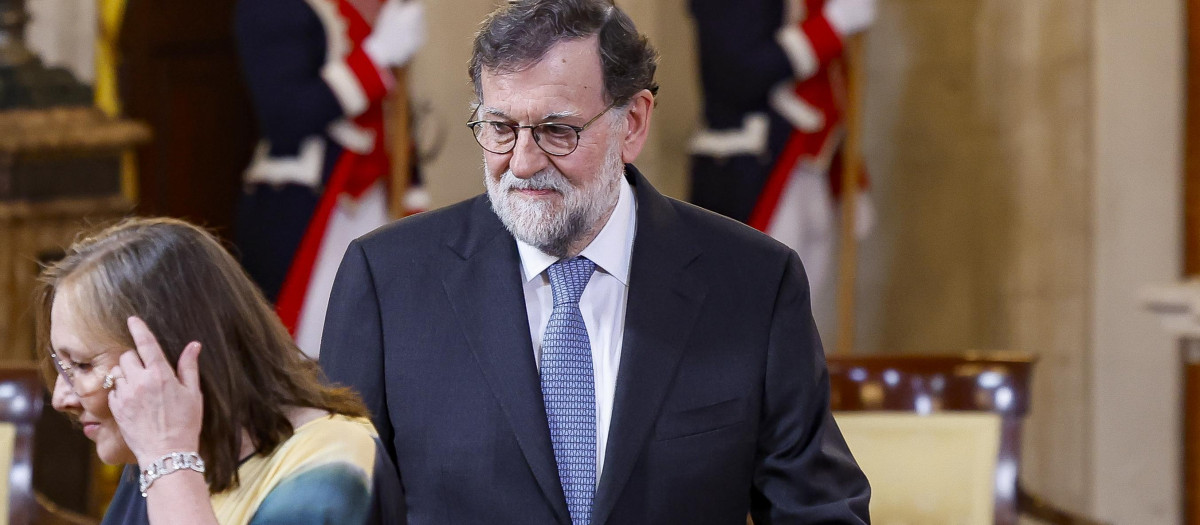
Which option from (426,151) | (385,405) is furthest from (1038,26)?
(385,405)

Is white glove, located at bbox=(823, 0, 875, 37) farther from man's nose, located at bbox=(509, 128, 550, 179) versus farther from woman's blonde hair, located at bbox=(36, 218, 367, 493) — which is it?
woman's blonde hair, located at bbox=(36, 218, 367, 493)

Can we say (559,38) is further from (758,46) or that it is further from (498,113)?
(758,46)

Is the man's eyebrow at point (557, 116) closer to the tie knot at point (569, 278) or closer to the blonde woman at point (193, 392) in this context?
the tie knot at point (569, 278)

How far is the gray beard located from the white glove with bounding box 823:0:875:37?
9.62 ft

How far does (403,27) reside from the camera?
15.5ft

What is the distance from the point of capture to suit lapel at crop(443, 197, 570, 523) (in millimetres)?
2098

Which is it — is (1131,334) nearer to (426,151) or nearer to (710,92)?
(710,92)

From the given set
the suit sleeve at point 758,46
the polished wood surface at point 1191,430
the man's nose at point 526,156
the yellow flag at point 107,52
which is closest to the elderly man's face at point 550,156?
the man's nose at point 526,156

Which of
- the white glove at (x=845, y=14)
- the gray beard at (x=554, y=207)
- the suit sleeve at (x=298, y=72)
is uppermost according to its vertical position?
the white glove at (x=845, y=14)

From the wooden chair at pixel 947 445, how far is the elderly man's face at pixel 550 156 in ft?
4.53

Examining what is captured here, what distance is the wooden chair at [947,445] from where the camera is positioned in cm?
330

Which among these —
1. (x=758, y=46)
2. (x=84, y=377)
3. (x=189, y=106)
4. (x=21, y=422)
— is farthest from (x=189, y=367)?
(x=189, y=106)

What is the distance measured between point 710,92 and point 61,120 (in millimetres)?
2394

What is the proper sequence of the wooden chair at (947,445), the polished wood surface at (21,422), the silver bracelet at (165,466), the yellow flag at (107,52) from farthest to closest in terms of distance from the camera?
1. the yellow flag at (107,52)
2. the wooden chair at (947,445)
3. the polished wood surface at (21,422)
4. the silver bracelet at (165,466)
